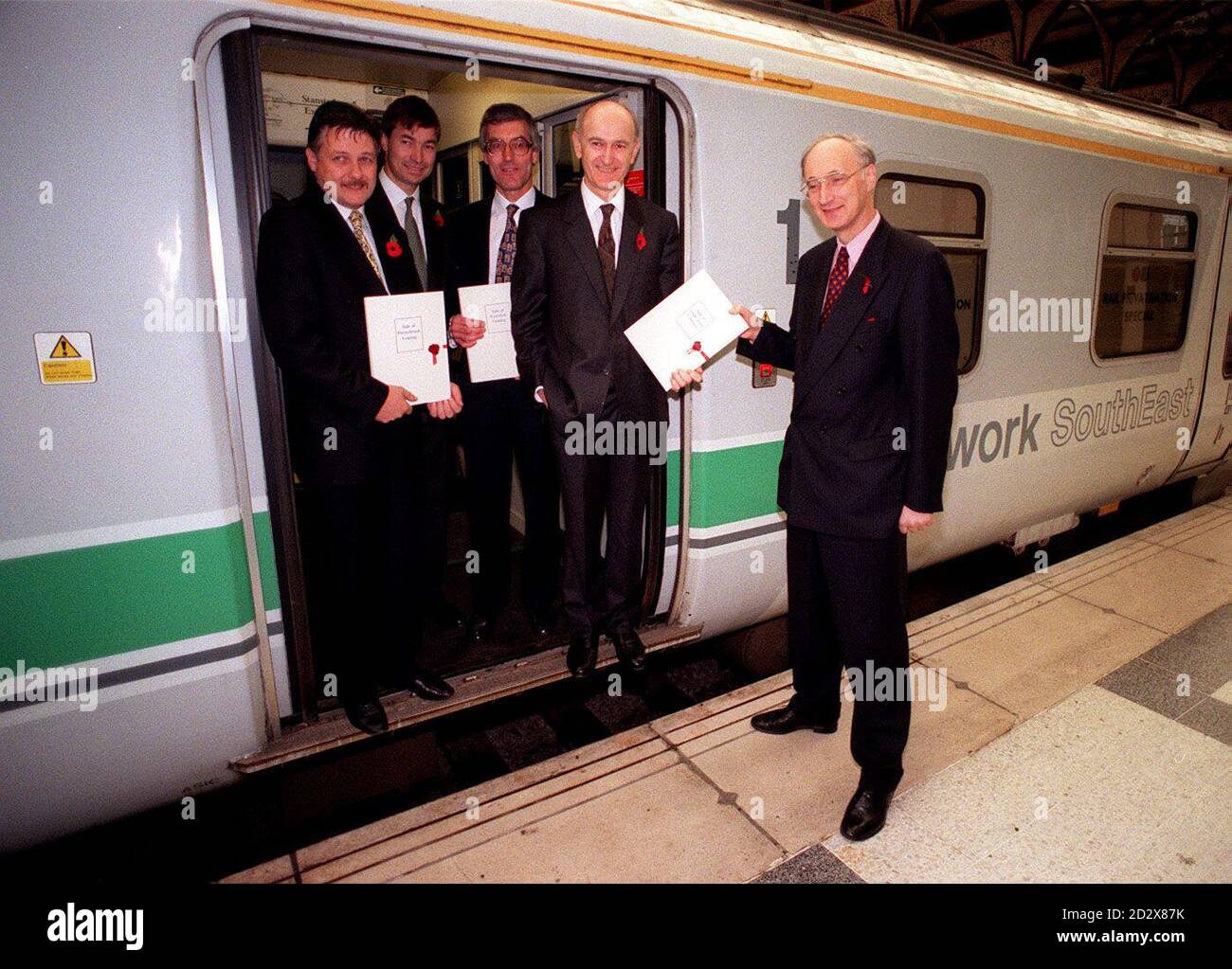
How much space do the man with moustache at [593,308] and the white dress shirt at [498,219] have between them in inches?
16.9

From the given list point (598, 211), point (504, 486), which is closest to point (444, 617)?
point (504, 486)

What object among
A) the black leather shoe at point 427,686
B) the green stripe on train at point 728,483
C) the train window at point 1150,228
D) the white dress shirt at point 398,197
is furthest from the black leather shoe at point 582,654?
the train window at point 1150,228

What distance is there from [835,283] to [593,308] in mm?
826

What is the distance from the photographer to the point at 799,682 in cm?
293

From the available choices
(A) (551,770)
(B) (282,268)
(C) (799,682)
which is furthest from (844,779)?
(B) (282,268)

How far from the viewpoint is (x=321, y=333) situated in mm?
2369

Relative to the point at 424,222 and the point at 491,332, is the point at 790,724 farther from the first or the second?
the point at 424,222

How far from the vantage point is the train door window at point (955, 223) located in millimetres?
3430

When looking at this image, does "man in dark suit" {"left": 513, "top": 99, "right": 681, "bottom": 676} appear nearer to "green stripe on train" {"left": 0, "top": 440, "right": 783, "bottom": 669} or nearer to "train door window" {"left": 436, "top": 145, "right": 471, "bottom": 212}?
"green stripe on train" {"left": 0, "top": 440, "right": 783, "bottom": 669}

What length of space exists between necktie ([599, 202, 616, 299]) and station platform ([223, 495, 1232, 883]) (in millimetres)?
1715

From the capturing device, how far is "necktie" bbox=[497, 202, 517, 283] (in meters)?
3.21

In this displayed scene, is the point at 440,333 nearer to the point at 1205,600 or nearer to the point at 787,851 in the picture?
the point at 787,851

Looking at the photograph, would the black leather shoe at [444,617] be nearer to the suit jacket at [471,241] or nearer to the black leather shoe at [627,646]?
the black leather shoe at [627,646]

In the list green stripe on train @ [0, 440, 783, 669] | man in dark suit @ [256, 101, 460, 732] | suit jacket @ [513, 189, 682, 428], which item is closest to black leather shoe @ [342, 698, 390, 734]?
man in dark suit @ [256, 101, 460, 732]
